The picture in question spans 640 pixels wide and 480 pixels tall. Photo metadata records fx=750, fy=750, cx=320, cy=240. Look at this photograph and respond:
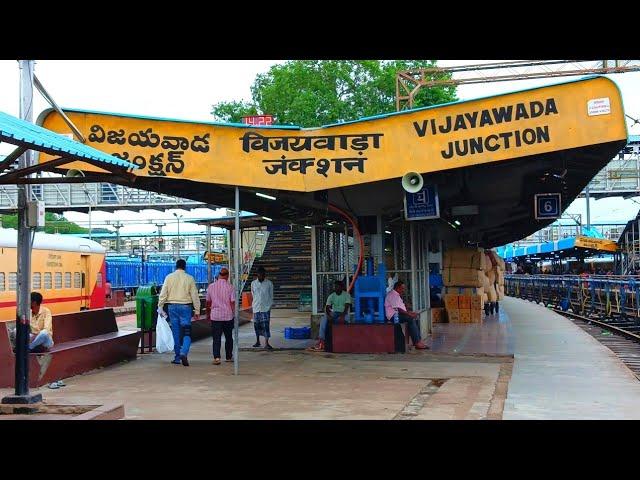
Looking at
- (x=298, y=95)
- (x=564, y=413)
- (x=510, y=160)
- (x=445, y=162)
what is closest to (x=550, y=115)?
(x=510, y=160)

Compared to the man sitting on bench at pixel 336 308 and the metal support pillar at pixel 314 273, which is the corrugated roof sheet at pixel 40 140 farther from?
the metal support pillar at pixel 314 273

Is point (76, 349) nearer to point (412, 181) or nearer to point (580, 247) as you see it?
point (412, 181)

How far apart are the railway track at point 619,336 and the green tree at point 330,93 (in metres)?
16.3

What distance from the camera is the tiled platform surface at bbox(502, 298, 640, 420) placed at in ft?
26.1

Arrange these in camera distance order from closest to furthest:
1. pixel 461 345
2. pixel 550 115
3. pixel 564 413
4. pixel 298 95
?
pixel 564 413 < pixel 550 115 < pixel 461 345 < pixel 298 95

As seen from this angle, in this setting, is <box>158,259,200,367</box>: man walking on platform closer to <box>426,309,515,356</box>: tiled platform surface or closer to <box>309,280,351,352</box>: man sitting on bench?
<box>309,280,351,352</box>: man sitting on bench

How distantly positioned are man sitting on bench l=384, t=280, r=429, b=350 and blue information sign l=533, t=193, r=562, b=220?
2.84 meters

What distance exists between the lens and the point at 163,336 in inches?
539

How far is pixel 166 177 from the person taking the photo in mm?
10758

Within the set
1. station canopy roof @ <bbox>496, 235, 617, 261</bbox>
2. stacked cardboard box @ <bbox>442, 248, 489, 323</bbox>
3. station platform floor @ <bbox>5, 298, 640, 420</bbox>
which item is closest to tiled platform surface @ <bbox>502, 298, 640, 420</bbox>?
station platform floor @ <bbox>5, 298, 640, 420</bbox>

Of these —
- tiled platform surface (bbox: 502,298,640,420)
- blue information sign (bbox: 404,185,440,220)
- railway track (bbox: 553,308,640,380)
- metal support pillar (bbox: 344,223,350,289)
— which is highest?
blue information sign (bbox: 404,185,440,220)

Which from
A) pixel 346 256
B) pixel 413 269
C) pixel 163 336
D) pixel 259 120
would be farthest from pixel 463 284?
pixel 163 336

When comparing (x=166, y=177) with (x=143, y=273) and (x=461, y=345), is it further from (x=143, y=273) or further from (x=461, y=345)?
(x=143, y=273)
